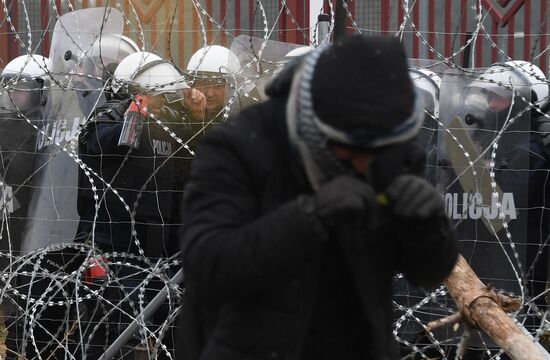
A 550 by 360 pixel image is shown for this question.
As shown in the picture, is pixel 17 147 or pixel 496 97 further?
pixel 17 147

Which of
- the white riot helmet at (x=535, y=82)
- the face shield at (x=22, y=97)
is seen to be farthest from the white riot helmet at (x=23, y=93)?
the white riot helmet at (x=535, y=82)

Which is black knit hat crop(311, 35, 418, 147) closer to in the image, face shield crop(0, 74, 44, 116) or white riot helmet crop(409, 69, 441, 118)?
white riot helmet crop(409, 69, 441, 118)

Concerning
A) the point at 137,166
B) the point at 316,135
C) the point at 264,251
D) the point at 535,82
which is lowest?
the point at 137,166

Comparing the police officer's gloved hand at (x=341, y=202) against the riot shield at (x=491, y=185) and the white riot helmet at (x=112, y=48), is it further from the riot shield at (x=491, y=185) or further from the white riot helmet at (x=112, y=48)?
the white riot helmet at (x=112, y=48)

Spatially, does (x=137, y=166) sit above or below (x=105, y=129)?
below

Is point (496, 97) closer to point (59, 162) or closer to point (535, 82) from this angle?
point (535, 82)

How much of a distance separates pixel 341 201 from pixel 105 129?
11.4 ft

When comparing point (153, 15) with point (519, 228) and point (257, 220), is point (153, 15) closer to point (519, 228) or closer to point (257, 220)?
point (519, 228)

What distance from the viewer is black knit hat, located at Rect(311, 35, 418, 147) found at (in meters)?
1.69

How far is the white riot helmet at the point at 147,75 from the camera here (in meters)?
4.90

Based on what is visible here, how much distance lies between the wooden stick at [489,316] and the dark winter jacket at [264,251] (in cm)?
150

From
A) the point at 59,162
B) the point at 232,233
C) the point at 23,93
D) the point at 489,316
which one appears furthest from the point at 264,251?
the point at 23,93

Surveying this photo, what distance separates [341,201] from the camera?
5.44 feet

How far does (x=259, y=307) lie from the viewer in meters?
1.80
